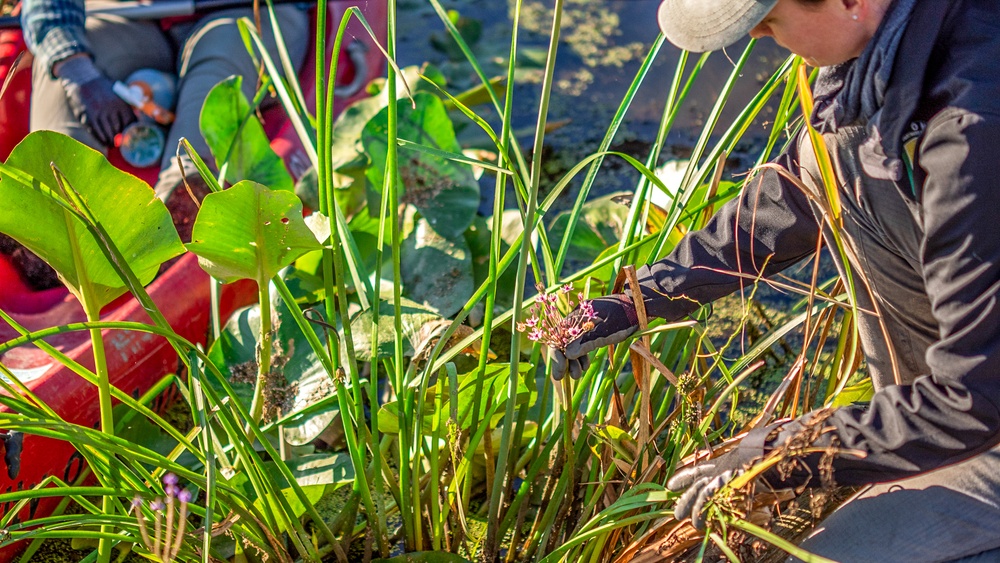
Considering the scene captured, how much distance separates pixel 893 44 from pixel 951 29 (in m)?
0.05

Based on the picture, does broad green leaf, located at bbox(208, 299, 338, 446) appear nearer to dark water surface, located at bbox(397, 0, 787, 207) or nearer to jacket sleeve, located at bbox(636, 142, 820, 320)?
jacket sleeve, located at bbox(636, 142, 820, 320)

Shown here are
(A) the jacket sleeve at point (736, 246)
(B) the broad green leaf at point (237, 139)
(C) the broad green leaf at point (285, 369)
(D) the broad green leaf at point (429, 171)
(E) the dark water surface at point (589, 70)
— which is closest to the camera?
(A) the jacket sleeve at point (736, 246)

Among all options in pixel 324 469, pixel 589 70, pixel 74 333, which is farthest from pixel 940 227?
pixel 589 70

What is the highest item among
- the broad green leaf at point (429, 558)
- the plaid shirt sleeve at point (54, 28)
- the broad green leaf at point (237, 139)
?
the plaid shirt sleeve at point (54, 28)

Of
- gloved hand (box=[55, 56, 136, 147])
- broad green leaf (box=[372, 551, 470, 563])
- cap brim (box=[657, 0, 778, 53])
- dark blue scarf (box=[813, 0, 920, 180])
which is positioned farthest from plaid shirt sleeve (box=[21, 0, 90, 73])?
dark blue scarf (box=[813, 0, 920, 180])

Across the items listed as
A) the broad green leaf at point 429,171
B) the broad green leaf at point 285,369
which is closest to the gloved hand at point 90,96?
the broad green leaf at point 429,171

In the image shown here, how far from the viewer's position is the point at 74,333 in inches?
55.3

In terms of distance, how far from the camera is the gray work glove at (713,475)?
0.71 meters

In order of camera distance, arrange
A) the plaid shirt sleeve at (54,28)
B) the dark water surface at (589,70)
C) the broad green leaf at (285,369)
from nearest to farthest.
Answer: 1. the broad green leaf at (285,369)
2. the plaid shirt sleeve at (54,28)
3. the dark water surface at (589,70)

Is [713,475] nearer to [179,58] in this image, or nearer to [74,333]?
[74,333]

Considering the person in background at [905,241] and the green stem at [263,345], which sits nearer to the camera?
the person in background at [905,241]

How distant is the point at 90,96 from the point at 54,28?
17 cm

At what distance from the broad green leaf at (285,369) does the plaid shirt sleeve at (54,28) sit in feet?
3.28

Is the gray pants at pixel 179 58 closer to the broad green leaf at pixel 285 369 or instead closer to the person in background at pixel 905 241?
the broad green leaf at pixel 285 369
